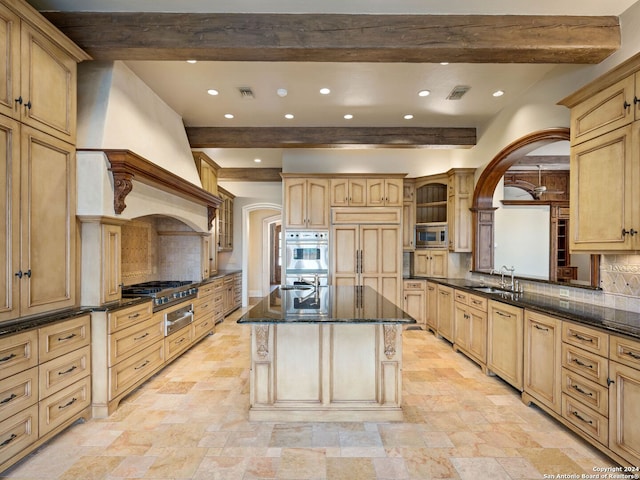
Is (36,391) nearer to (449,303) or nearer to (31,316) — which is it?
(31,316)

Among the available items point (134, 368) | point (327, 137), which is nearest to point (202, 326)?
point (134, 368)

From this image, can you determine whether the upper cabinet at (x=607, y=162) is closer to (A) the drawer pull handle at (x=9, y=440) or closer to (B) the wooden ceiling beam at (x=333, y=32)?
(B) the wooden ceiling beam at (x=333, y=32)

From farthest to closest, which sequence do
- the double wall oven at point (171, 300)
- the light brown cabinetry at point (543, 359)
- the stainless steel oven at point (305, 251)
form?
the stainless steel oven at point (305, 251) → the double wall oven at point (171, 300) → the light brown cabinetry at point (543, 359)

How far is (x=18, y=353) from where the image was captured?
6.60ft

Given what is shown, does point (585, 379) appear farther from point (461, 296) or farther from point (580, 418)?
point (461, 296)

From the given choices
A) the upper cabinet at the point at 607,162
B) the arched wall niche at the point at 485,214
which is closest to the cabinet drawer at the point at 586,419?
the upper cabinet at the point at 607,162

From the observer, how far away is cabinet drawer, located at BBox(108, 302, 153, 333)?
269 cm

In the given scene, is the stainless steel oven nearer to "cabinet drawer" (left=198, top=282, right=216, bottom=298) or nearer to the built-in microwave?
"cabinet drawer" (left=198, top=282, right=216, bottom=298)

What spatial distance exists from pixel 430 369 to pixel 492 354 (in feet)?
2.24

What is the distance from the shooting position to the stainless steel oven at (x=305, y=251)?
532 cm

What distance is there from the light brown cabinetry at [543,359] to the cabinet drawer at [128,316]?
139 inches

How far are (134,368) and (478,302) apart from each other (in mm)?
3639

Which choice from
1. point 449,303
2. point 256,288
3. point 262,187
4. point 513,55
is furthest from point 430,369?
point 256,288

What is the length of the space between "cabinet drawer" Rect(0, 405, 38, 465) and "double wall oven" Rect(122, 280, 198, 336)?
130 cm
